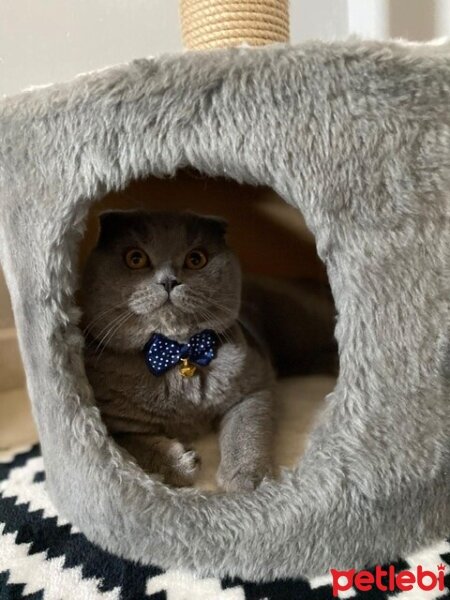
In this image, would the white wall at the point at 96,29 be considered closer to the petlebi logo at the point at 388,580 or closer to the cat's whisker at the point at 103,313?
the cat's whisker at the point at 103,313

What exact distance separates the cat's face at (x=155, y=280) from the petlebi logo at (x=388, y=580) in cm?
43

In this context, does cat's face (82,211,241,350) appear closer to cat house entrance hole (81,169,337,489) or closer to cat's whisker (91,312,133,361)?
cat's whisker (91,312,133,361)

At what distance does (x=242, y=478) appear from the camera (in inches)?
32.2

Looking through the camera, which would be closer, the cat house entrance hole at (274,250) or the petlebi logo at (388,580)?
the petlebi logo at (388,580)

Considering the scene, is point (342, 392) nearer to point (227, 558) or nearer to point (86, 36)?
point (227, 558)

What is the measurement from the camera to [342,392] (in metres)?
0.71

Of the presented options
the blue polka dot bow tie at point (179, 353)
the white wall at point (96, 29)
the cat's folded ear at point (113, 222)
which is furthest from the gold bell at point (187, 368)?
the white wall at point (96, 29)

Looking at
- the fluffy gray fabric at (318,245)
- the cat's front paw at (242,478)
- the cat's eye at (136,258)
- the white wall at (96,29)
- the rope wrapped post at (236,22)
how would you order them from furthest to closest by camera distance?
the white wall at (96,29), the rope wrapped post at (236,22), the cat's eye at (136,258), the cat's front paw at (242,478), the fluffy gray fabric at (318,245)

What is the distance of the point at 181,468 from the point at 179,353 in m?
0.19

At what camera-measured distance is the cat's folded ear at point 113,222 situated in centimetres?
94

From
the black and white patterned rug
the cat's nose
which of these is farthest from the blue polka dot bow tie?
the black and white patterned rug

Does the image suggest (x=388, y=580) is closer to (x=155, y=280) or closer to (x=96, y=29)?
(x=155, y=280)

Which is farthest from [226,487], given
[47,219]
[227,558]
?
[47,219]

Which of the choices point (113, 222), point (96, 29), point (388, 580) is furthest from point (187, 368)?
point (96, 29)
